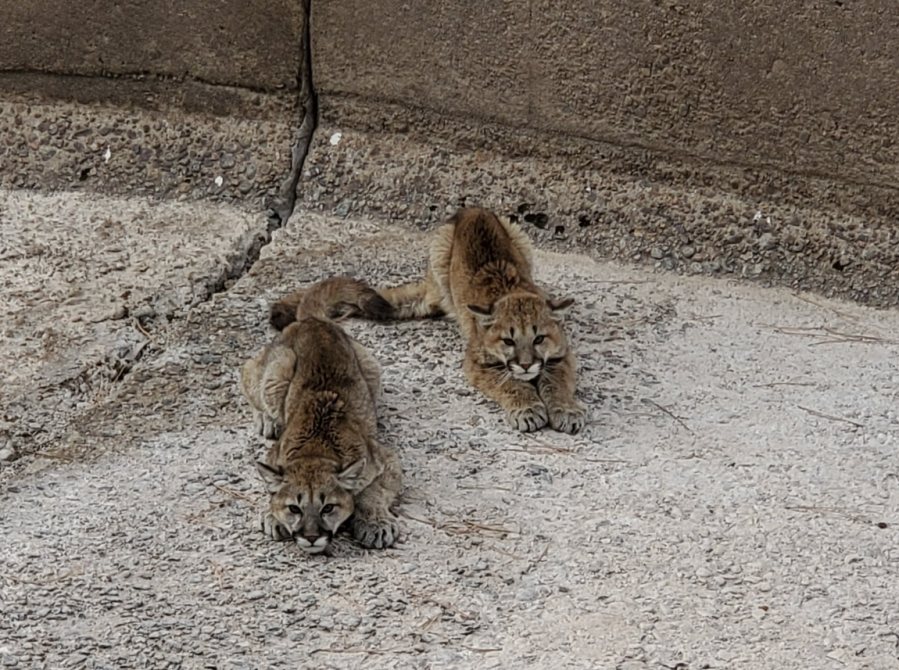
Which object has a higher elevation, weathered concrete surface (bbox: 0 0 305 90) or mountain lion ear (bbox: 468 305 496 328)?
weathered concrete surface (bbox: 0 0 305 90)

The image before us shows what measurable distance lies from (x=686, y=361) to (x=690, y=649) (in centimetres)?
237

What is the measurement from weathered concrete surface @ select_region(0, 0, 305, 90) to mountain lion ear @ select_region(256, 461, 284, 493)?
3615 mm

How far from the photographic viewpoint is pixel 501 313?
269 inches

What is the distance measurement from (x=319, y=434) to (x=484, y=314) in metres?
1.39

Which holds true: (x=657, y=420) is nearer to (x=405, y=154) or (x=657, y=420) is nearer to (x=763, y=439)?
(x=763, y=439)

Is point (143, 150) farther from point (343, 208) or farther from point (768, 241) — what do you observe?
point (768, 241)

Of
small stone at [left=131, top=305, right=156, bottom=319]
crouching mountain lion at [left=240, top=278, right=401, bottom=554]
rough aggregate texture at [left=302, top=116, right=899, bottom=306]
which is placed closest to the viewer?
crouching mountain lion at [left=240, top=278, right=401, bottom=554]

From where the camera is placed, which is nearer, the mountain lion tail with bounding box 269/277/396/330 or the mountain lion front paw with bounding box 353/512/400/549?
the mountain lion front paw with bounding box 353/512/400/549

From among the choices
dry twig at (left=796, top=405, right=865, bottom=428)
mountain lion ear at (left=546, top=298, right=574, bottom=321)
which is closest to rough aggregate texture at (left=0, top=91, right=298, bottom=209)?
mountain lion ear at (left=546, top=298, right=574, bottom=321)

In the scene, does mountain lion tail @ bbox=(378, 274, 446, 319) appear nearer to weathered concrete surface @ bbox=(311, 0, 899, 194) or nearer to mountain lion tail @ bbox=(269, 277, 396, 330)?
mountain lion tail @ bbox=(269, 277, 396, 330)

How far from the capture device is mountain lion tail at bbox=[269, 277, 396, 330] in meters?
7.05

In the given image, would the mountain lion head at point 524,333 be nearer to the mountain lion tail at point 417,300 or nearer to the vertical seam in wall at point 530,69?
the mountain lion tail at point 417,300

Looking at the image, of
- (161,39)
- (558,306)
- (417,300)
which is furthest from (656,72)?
(161,39)

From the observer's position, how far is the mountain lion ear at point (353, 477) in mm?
5512
